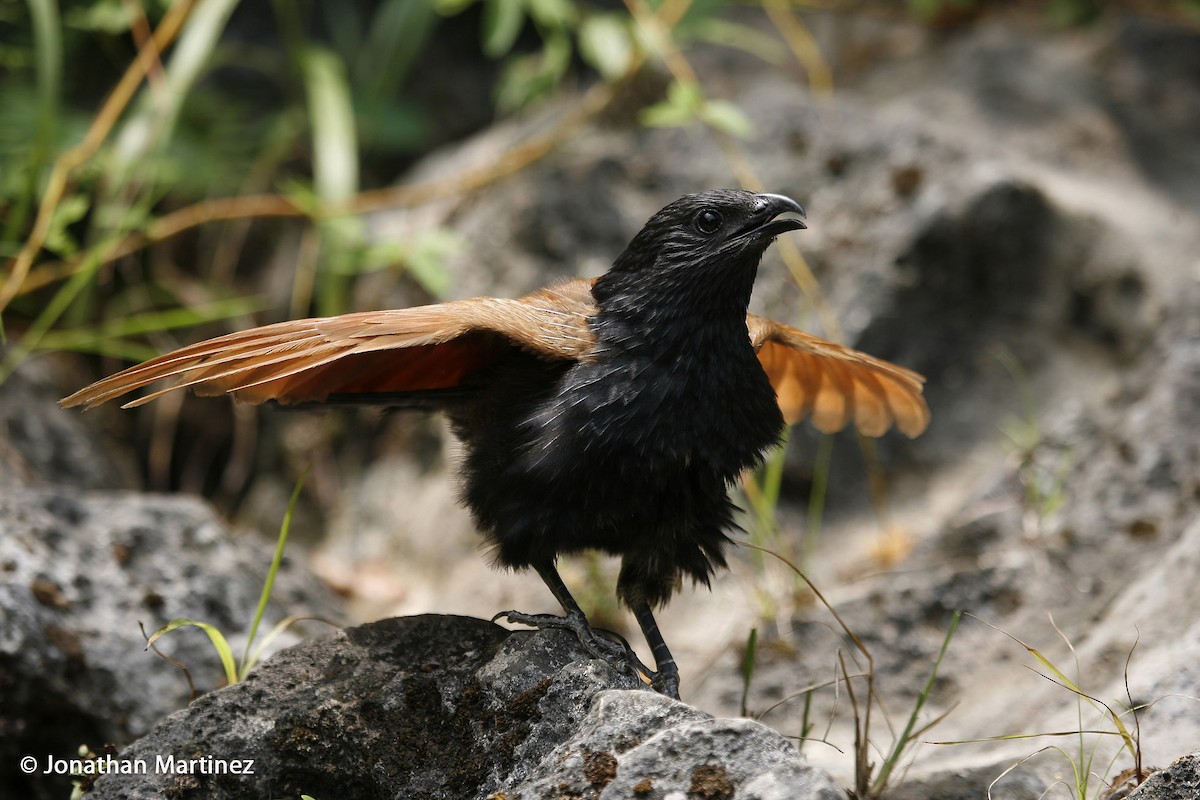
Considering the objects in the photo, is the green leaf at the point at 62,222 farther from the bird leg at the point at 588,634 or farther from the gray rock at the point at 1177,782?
the gray rock at the point at 1177,782

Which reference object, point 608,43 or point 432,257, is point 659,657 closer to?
point 432,257

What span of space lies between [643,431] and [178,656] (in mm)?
1808

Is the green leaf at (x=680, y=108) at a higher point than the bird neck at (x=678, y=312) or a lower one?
higher

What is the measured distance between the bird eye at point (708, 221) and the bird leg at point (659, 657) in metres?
1.12

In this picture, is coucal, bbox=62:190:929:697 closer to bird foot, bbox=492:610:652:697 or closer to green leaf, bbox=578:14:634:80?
bird foot, bbox=492:610:652:697

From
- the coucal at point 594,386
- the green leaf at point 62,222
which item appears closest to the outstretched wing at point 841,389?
the coucal at point 594,386

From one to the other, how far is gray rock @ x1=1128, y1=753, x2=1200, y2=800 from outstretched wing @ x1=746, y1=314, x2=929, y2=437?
1.68 metres

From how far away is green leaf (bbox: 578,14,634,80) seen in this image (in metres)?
5.73

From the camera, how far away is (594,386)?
299 centimetres

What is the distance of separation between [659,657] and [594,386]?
83 cm

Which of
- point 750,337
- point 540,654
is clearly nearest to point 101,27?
point 750,337

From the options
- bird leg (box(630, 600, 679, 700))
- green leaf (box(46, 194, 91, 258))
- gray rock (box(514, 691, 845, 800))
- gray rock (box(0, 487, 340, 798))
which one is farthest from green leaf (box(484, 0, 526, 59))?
gray rock (box(514, 691, 845, 800))

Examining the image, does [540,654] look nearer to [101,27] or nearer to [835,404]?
[835,404]

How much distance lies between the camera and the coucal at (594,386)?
9.19 feet
